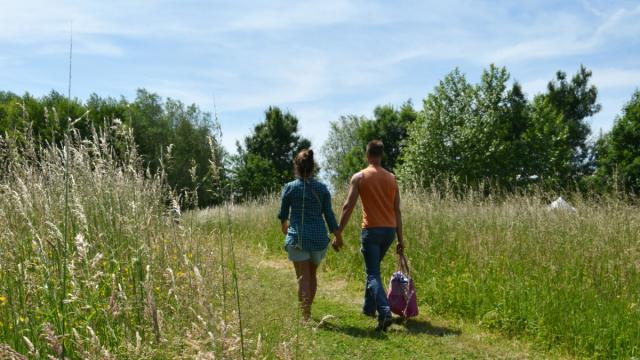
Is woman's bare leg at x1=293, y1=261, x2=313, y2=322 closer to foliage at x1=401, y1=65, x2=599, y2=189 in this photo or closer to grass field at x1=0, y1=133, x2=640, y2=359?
grass field at x1=0, y1=133, x2=640, y2=359

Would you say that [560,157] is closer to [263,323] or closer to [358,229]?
[358,229]

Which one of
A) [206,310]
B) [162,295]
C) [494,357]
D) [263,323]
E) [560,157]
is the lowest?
[494,357]

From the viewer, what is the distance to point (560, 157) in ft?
103

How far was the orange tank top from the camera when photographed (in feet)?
21.0

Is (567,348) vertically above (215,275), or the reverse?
(215,275)

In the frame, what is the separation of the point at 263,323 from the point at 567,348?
3.34 m

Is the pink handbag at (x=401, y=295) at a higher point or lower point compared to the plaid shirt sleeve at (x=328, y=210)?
A: lower

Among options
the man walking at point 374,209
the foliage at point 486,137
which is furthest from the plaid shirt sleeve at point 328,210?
the foliage at point 486,137

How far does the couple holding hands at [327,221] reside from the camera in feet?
19.9

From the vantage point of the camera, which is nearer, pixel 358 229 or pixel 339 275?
pixel 339 275

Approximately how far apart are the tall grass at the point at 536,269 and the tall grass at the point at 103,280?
3.92 metres

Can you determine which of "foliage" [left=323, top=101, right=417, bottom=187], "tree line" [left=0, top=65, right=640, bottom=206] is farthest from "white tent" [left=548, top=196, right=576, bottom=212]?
"foliage" [left=323, top=101, right=417, bottom=187]

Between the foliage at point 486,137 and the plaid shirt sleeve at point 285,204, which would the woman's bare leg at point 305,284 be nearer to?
the plaid shirt sleeve at point 285,204

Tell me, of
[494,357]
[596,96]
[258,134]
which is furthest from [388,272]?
[596,96]
